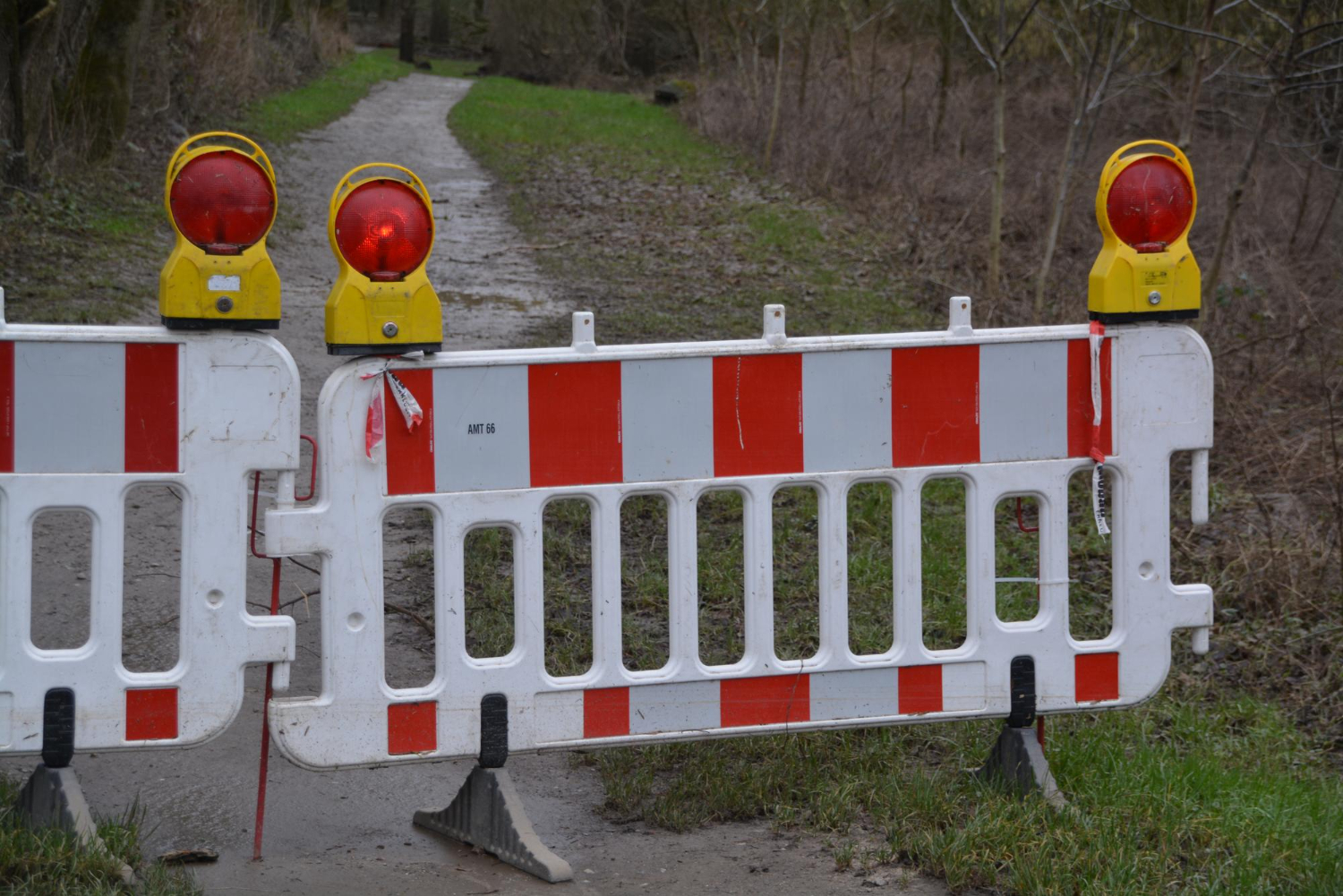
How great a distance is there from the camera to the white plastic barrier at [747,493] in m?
3.46

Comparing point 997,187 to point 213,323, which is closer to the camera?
point 213,323

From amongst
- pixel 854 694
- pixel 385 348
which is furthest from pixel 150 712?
pixel 854 694

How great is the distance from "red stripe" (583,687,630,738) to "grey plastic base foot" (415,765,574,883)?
247 mm

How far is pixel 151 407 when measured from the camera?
10.9 ft

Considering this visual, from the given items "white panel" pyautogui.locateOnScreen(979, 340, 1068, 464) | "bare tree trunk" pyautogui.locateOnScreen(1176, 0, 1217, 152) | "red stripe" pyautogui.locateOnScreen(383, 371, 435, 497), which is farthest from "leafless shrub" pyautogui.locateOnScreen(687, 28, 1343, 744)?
"red stripe" pyautogui.locateOnScreen(383, 371, 435, 497)

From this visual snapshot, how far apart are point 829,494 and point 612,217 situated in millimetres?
12704

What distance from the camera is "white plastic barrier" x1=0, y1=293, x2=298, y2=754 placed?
3303 millimetres

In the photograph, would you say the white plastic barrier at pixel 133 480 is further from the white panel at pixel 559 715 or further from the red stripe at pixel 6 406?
the white panel at pixel 559 715

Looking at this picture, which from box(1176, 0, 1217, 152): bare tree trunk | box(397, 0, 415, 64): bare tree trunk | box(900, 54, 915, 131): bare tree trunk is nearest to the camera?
box(1176, 0, 1217, 152): bare tree trunk

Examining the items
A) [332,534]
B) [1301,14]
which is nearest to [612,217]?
[1301,14]

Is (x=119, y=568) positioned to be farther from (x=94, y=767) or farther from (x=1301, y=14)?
(x=1301, y=14)

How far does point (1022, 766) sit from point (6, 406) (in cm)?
274

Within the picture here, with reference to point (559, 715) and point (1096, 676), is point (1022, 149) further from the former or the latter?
point (559, 715)

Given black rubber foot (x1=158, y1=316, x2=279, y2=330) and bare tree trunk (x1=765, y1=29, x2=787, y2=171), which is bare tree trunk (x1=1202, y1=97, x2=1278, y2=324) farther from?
bare tree trunk (x1=765, y1=29, x2=787, y2=171)
